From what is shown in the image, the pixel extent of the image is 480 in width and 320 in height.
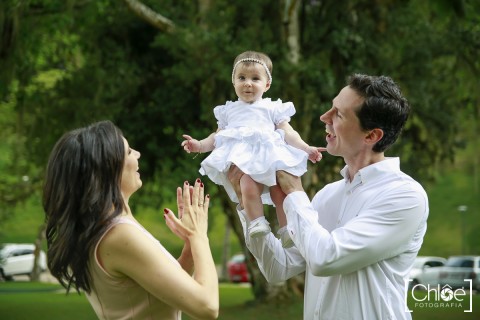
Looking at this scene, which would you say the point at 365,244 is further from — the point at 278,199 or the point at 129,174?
the point at 129,174

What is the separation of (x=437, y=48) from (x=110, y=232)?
1419 centimetres

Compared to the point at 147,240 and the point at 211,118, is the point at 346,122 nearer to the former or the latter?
the point at 147,240

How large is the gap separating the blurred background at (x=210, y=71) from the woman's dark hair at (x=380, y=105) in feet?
36.5

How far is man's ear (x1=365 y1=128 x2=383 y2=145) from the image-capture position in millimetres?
3338

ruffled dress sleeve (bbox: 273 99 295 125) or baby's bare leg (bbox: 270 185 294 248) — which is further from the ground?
ruffled dress sleeve (bbox: 273 99 295 125)

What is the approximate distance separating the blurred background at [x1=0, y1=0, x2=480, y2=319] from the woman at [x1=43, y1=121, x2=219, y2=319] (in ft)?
37.6

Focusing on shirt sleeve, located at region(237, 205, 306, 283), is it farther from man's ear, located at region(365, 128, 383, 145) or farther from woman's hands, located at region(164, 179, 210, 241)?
man's ear, located at region(365, 128, 383, 145)

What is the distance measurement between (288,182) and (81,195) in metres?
0.95

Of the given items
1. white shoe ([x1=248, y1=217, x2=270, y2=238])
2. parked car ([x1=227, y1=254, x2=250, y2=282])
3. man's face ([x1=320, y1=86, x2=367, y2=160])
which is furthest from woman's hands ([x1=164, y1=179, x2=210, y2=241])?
parked car ([x1=227, y1=254, x2=250, y2=282])

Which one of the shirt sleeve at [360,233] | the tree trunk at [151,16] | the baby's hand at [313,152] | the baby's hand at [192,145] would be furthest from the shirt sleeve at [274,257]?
the tree trunk at [151,16]

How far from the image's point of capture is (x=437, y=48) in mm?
16297

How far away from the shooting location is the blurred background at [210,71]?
15.1m

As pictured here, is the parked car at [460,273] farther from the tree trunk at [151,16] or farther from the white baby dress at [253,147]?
the white baby dress at [253,147]

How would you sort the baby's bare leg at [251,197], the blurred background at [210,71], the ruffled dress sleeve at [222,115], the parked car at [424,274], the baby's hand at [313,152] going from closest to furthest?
the baby's bare leg at [251,197], the baby's hand at [313,152], the ruffled dress sleeve at [222,115], the blurred background at [210,71], the parked car at [424,274]
